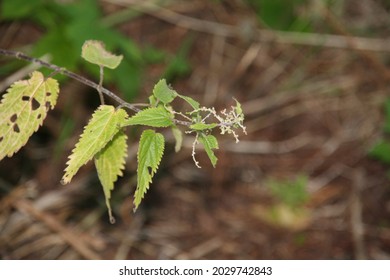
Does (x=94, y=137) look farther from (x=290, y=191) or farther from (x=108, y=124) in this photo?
(x=290, y=191)

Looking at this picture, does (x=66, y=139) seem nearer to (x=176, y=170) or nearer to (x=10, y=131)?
(x=176, y=170)

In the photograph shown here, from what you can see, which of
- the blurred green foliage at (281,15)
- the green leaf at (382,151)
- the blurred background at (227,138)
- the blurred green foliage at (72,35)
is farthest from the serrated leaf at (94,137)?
the blurred green foliage at (281,15)

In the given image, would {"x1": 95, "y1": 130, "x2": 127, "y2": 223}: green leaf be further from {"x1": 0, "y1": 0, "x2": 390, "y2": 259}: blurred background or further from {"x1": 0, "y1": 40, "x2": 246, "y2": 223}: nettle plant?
{"x1": 0, "y1": 0, "x2": 390, "y2": 259}: blurred background

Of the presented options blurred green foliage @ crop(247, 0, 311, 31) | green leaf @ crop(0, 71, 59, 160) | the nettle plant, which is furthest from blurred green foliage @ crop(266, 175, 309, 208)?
green leaf @ crop(0, 71, 59, 160)

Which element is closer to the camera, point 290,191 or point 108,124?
point 108,124

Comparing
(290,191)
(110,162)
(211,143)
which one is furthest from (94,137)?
(290,191)
